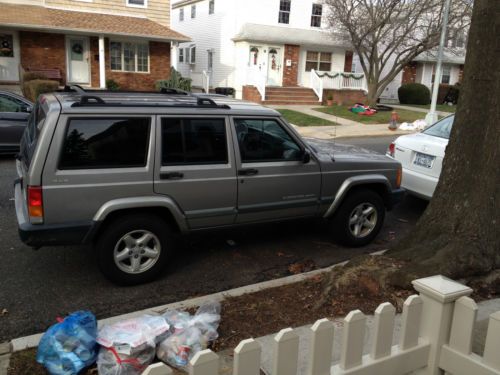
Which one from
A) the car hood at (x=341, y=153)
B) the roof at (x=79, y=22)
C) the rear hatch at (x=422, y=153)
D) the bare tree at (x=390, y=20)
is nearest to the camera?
the car hood at (x=341, y=153)

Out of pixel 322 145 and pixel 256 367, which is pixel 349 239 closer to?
pixel 322 145

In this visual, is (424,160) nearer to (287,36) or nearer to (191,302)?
(191,302)

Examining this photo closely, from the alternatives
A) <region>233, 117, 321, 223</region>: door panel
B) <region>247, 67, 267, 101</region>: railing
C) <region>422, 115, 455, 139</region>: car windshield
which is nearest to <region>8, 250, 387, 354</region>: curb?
<region>233, 117, 321, 223</region>: door panel

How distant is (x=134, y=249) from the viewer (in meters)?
4.72

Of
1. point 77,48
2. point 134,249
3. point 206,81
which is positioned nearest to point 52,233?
point 134,249

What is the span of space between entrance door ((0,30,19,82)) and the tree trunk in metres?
21.5

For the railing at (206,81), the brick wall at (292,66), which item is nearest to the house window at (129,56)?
the railing at (206,81)

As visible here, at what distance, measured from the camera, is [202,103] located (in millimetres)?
5133

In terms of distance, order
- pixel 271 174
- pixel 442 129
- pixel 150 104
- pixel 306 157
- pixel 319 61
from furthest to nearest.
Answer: pixel 319 61
pixel 442 129
pixel 306 157
pixel 271 174
pixel 150 104

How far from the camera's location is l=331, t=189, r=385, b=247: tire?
233 inches

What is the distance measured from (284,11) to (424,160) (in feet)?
71.7

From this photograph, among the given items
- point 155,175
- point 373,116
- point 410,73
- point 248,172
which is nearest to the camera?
point 155,175

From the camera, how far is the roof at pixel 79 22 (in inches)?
790

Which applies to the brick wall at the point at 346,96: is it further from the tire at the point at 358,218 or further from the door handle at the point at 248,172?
the door handle at the point at 248,172
